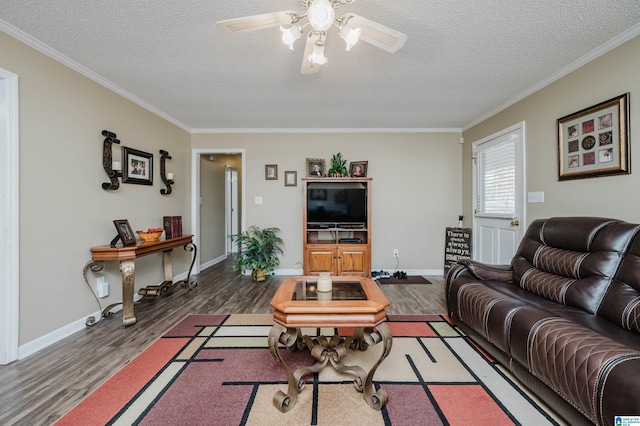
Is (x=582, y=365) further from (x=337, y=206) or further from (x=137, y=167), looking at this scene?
(x=137, y=167)

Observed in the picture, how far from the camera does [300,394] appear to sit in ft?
5.07

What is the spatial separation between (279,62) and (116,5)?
3.82 ft

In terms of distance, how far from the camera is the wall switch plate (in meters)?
2.83

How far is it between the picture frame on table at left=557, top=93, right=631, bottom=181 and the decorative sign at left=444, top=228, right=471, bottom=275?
1.71 meters

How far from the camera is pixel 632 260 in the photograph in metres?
1.63

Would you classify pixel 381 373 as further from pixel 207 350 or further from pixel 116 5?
pixel 116 5

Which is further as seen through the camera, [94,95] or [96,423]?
[94,95]

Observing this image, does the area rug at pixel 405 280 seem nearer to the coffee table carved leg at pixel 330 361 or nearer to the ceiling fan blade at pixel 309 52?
the coffee table carved leg at pixel 330 361

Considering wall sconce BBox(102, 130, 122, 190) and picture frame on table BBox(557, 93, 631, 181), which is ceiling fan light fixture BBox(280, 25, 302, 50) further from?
picture frame on table BBox(557, 93, 631, 181)

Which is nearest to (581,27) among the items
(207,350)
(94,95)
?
(207,350)

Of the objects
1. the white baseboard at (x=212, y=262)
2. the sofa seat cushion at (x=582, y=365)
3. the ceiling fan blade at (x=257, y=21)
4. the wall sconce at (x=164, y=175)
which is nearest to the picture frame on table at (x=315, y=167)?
the wall sconce at (x=164, y=175)

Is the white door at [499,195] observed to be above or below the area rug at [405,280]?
above

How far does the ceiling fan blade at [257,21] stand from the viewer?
1401 millimetres

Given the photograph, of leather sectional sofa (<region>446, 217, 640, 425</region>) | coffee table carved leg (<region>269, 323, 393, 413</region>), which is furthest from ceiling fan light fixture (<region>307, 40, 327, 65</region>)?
leather sectional sofa (<region>446, 217, 640, 425</region>)
